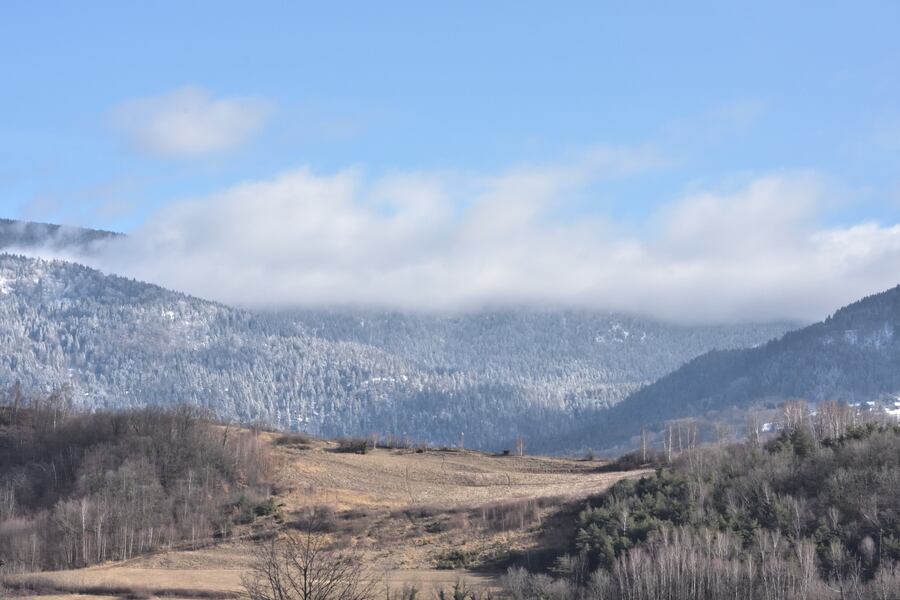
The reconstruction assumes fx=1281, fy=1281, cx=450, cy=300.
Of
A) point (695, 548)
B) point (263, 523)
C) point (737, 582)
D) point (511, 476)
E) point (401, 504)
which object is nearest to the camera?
point (737, 582)

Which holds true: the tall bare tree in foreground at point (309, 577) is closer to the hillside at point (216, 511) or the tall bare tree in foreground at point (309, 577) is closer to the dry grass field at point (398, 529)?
the dry grass field at point (398, 529)

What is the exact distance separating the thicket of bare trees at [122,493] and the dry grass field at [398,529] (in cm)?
560

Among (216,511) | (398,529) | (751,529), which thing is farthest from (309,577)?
(216,511)

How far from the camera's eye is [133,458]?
7210 inches

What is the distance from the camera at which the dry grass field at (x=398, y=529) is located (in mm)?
134500

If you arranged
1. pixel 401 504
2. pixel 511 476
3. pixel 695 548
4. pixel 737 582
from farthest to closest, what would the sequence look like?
pixel 511 476
pixel 401 504
pixel 695 548
pixel 737 582

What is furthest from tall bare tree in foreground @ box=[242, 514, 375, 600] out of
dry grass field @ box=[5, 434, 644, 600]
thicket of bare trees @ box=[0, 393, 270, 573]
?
thicket of bare trees @ box=[0, 393, 270, 573]

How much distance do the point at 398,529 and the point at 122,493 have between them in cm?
3797

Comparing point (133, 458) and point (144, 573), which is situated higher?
point (133, 458)

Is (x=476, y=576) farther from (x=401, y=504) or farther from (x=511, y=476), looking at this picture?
(x=511, y=476)

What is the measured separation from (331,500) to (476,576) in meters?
40.7

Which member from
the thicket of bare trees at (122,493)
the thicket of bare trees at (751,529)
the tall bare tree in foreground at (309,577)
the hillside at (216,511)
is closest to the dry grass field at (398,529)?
the hillside at (216,511)

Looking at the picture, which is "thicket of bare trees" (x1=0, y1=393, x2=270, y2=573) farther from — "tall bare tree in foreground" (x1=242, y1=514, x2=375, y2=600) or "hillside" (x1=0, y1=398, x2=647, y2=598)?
"tall bare tree in foreground" (x1=242, y1=514, x2=375, y2=600)

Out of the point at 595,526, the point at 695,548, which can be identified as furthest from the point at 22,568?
the point at 695,548
